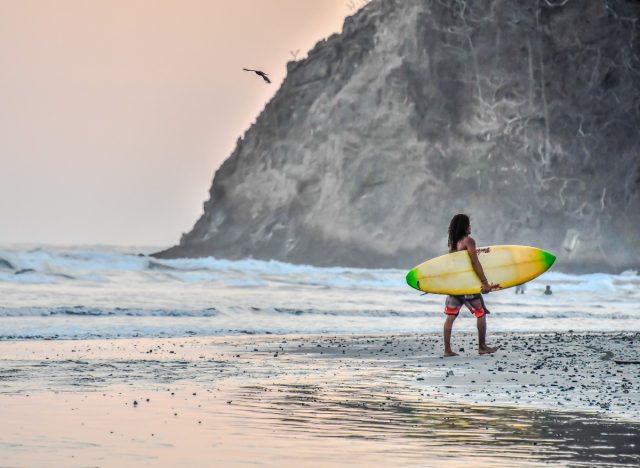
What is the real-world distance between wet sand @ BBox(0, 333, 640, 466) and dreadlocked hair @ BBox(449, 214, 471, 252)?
137 cm

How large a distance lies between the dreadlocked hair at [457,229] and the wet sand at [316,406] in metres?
1.37

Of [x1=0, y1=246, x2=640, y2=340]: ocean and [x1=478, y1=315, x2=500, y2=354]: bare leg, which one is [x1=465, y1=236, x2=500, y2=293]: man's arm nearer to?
[x1=478, y1=315, x2=500, y2=354]: bare leg

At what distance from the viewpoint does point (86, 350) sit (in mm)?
16203

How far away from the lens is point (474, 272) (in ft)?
52.5

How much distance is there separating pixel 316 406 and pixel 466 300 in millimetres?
5816

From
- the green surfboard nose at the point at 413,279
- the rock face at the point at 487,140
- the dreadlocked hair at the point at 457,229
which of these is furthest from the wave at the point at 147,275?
the dreadlocked hair at the point at 457,229

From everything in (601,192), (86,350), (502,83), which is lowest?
(86,350)

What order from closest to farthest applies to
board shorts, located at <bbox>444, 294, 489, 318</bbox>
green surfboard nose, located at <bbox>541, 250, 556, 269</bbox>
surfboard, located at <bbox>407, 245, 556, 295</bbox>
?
board shorts, located at <bbox>444, 294, 489, 318</bbox>
surfboard, located at <bbox>407, 245, 556, 295</bbox>
green surfboard nose, located at <bbox>541, 250, 556, 269</bbox>

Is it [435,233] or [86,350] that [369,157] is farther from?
[86,350]

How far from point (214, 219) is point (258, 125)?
6.82m

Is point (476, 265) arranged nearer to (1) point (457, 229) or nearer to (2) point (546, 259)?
(1) point (457, 229)

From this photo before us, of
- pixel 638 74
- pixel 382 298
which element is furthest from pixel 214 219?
pixel 382 298

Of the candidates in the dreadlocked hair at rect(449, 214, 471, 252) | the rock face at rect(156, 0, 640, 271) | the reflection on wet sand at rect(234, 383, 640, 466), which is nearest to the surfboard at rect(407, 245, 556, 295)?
the dreadlocked hair at rect(449, 214, 471, 252)

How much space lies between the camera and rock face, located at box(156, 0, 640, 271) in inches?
2761
